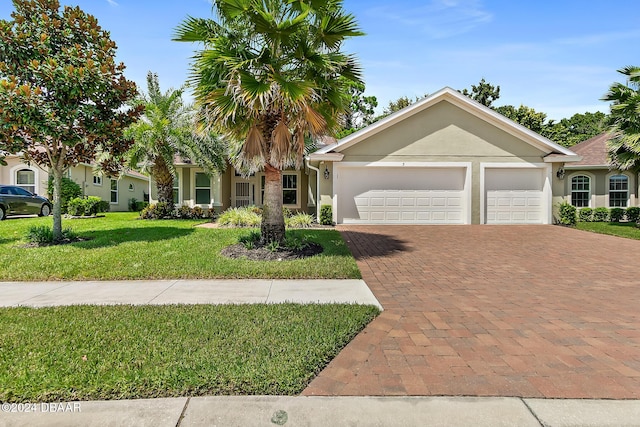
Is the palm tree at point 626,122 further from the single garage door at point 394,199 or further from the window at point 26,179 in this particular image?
the window at point 26,179

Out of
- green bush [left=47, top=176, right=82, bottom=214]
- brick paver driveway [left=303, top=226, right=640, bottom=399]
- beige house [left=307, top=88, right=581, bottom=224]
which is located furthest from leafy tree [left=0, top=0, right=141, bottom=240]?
green bush [left=47, top=176, right=82, bottom=214]

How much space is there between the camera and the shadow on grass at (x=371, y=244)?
879 centimetres

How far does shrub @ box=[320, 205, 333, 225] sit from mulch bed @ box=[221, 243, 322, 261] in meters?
5.44

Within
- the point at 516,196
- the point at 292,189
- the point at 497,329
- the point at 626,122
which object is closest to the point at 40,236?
the point at 497,329

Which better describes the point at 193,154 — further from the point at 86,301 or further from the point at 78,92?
the point at 86,301

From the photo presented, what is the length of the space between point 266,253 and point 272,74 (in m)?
4.16

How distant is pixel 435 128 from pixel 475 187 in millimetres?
3143

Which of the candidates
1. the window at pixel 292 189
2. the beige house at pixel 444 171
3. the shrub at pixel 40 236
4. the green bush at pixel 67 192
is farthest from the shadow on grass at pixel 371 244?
the green bush at pixel 67 192

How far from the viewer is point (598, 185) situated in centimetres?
1850

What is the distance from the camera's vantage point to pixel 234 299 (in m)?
5.07

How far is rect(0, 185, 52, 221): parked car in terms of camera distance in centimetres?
1544

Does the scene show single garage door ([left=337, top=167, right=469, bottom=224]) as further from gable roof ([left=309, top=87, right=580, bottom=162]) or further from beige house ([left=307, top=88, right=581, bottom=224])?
gable roof ([left=309, top=87, right=580, bottom=162])

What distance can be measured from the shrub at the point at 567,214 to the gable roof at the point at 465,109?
2037mm

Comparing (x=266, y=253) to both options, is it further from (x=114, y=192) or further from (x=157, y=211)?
(x=114, y=192)
